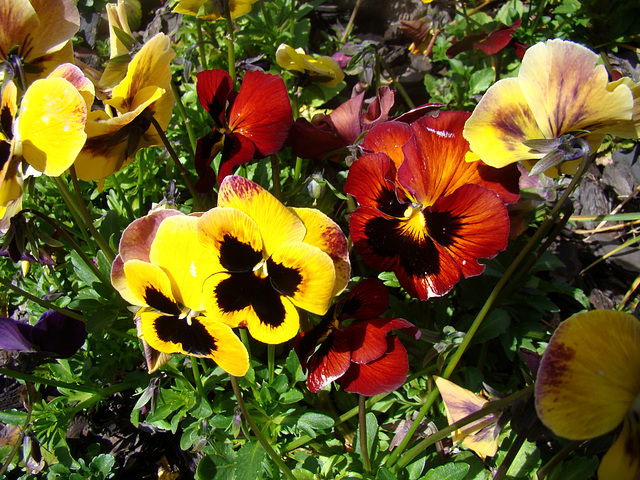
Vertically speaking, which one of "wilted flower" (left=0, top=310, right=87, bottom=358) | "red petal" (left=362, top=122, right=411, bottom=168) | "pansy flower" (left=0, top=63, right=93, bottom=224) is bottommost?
"wilted flower" (left=0, top=310, right=87, bottom=358)

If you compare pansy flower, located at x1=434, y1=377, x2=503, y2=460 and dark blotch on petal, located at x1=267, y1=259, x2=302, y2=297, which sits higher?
dark blotch on petal, located at x1=267, y1=259, x2=302, y2=297

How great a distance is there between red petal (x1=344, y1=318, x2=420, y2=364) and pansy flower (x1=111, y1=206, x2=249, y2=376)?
291 millimetres

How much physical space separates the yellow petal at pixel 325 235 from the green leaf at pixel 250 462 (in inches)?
27.7

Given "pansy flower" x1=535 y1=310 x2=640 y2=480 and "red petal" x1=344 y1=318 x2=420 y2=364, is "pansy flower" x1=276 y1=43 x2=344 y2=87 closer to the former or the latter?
"red petal" x1=344 y1=318 x2=420 y2=364

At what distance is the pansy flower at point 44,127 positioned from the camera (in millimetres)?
926

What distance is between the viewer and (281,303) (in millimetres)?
1021

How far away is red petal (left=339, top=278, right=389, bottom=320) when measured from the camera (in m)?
1.18

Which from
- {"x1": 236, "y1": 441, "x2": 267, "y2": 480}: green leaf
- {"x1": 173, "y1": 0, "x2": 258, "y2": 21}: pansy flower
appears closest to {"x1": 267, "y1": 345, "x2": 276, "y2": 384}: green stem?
{"x1": 236, "y1": 441, "x2": 267, "y2": 480}: green leaf

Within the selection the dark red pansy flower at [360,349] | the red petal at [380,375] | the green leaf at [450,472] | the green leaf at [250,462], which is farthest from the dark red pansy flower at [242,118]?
the green leaf at [450,472]

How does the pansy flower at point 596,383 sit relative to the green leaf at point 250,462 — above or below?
above

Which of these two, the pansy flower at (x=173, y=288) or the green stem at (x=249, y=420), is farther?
the green stem at (x=249, y=420)

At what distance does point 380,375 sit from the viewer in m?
1.14

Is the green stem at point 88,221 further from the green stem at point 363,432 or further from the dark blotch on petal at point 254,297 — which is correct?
the green stem at point 363,432

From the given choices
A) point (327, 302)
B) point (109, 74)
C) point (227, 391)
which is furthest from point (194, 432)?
point (109, 74)
